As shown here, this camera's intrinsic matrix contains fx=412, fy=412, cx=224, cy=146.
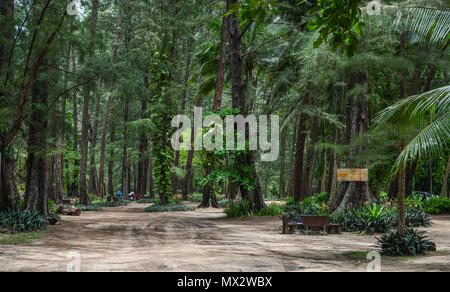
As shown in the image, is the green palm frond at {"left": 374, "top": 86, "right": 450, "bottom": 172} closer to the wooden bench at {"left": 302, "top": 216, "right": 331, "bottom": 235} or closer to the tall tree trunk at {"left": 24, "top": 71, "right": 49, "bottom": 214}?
the wooden bench at {"left": 302, "top": 216, "right": 331, "bottom": 235}

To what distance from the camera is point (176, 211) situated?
77.5 feet

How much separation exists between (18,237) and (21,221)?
1.69 meters

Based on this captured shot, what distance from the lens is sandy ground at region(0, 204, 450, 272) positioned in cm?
737

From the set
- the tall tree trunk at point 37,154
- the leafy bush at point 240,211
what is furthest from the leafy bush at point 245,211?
the tall tree trunk at point 37,154

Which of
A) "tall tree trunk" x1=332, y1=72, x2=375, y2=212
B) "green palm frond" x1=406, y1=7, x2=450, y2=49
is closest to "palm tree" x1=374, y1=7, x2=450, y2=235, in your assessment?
"green palm frond" x1=406, y1=7, x2=450, y2=49

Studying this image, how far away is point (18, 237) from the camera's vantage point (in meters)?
11.2

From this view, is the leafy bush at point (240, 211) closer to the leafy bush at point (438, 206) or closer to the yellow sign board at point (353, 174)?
the yellow sign board at point (353, 174)

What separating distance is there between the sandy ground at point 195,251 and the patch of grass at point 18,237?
0.25 m

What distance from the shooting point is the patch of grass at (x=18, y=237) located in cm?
1057

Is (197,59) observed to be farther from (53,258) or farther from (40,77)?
(53,258)

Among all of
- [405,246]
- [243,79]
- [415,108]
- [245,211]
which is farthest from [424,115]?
[243,79]

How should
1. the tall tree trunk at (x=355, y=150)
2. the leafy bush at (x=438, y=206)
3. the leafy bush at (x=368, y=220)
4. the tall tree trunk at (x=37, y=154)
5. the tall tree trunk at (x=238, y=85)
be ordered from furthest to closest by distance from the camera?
the leafy bush at (x=438, y=206)
the tall tree trunk at (x=238, y=85)
the tall tree trunk at (x=355, y=150)
the tall tree trunk at (x=37, y=154)
the leafy bush at (x=368, y=220)

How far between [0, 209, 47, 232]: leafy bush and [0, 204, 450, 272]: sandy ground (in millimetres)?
464
